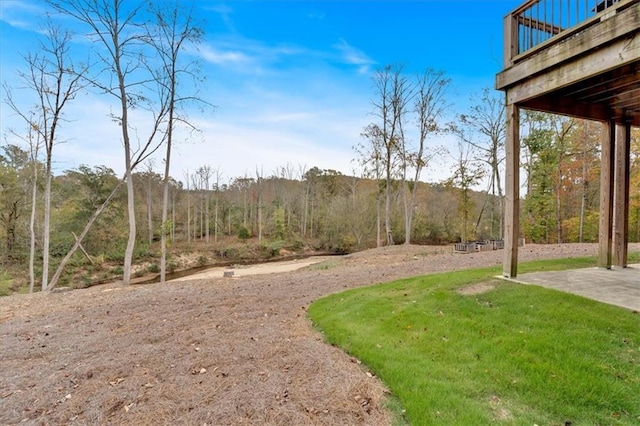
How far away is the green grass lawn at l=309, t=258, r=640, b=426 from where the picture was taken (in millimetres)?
2146

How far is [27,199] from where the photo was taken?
16031 mm

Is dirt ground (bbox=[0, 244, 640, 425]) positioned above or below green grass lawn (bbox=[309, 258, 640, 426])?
below

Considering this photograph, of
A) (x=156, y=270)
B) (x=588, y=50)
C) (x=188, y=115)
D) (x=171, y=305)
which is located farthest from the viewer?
(x=156, y=270)

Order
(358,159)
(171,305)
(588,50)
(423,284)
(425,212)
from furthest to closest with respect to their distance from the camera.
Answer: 1. (425,212)
2. (358,159)
3. (171,305)
4. (423,284)
5. (588,50)

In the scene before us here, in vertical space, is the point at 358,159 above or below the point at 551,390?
above

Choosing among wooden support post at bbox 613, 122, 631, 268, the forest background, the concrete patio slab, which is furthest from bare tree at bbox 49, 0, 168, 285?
wooden support post at bbox 613, 122, 631, 268

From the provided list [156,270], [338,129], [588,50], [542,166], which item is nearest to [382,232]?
[338,129]

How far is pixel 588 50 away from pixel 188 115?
1269 cm

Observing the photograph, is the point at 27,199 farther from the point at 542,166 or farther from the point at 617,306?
the point at 542,166

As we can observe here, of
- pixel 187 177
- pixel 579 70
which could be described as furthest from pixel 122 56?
pixel 187 177

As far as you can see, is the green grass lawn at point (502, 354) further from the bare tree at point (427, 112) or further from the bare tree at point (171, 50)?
the bare tree at point (427, 112)

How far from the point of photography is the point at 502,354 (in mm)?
2773

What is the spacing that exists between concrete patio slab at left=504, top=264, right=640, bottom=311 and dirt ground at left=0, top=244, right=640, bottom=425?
11.0 feet

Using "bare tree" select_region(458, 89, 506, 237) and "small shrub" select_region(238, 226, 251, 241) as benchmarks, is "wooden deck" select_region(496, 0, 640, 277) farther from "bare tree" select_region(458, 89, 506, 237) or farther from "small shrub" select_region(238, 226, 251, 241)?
"small shrub" select_region(238, 226, 251, 241)
